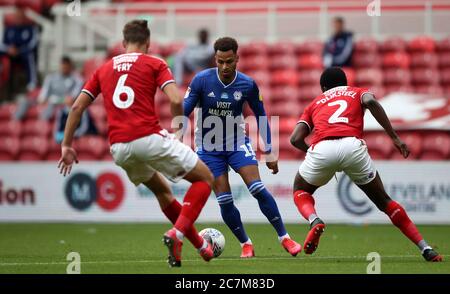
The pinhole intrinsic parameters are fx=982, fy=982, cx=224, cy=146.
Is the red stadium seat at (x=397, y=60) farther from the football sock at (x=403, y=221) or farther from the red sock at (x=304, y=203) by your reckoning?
the football sock at (x=403, y=221)

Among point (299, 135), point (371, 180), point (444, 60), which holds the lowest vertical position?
point (371, 180)

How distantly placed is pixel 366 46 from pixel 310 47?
3.94 feet

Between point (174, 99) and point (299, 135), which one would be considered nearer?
point (174, 99)

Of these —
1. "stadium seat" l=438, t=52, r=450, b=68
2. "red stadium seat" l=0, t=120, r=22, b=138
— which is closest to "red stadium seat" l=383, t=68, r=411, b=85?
"stadium seat" l=438, t=52, r=450, b=68

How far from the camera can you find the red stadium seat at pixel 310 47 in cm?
2125

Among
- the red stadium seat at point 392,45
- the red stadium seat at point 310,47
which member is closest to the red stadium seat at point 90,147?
the red stadium seat at point 310,47

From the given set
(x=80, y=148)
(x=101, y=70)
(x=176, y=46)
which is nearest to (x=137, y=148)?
(x=101, y=70)

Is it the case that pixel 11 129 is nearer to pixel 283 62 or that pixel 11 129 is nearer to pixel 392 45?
pixel 283 62

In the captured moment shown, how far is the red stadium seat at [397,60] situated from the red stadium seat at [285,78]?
6.39 feet

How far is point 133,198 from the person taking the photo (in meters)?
18.3

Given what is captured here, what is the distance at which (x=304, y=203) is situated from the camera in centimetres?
1041

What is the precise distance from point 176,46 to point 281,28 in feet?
8.22

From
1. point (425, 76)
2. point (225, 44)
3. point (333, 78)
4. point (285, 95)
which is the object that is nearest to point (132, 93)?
point (225, 44)
